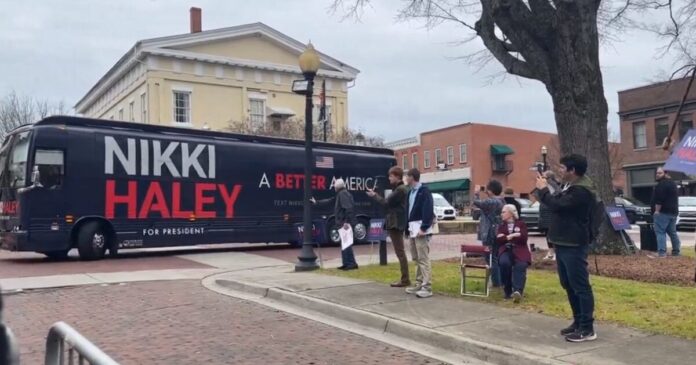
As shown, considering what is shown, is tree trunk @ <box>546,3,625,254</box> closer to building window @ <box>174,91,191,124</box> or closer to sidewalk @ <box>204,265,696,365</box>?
sidewalk @ <box>204,265,696,365</box>

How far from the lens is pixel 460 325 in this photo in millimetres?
7840

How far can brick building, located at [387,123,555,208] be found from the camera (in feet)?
193

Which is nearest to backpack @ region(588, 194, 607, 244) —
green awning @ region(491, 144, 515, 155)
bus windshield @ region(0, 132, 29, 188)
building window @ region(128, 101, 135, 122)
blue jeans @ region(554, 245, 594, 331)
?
blue jeans @ region(554, 245, 594, 331)

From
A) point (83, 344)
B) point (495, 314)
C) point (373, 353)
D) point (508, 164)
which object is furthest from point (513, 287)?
point (508, 164)

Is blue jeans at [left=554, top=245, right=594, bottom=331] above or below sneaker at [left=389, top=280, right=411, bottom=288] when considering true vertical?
above

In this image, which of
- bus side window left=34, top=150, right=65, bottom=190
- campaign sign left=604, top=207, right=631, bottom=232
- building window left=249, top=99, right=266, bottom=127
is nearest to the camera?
campaign sign left=604, top=207, right=631, bottom=232

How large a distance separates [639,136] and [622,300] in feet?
124

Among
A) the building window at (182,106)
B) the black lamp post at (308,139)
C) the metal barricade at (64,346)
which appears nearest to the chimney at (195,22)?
the building window at (182,106)

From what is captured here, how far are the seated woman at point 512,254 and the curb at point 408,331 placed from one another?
6.77ft

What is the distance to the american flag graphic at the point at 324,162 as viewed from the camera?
21.4 meters

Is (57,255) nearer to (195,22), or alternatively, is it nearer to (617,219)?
(617,219)

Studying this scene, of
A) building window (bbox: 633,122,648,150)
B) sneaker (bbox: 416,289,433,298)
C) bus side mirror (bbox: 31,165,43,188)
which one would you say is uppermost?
building window (bbox: 633,122,648,150)

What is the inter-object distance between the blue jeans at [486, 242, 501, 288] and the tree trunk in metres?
4.96

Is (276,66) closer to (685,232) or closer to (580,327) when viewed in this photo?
(685,232)
